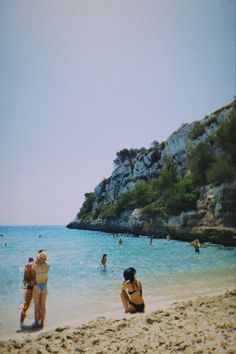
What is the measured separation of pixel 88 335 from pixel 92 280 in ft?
29.2

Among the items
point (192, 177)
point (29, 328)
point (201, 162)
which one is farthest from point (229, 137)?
point (29, 328)

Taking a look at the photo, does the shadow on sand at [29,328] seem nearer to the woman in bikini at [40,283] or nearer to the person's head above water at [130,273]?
the woman in bikini at [40,283]

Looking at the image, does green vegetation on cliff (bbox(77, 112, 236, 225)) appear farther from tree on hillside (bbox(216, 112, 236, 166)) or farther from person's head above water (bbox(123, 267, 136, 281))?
person's head above water (bbox(123, 267, 136, 281))

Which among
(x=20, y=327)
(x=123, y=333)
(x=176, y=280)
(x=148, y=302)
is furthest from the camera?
(x=176, y=280)

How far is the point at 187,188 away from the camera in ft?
163

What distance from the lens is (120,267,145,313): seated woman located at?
740cm

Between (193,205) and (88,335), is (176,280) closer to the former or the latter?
(88,335)

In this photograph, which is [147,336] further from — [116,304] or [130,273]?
[116,304]

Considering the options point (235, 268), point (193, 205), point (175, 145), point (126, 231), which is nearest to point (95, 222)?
point (126, 231)

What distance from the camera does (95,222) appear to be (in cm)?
9025

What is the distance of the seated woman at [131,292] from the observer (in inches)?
291

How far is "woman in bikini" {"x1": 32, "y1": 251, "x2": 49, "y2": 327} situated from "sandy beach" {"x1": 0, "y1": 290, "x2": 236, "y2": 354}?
699 millimetres

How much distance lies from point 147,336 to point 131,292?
2.18m

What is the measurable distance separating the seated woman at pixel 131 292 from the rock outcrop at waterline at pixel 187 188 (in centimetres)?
2729
